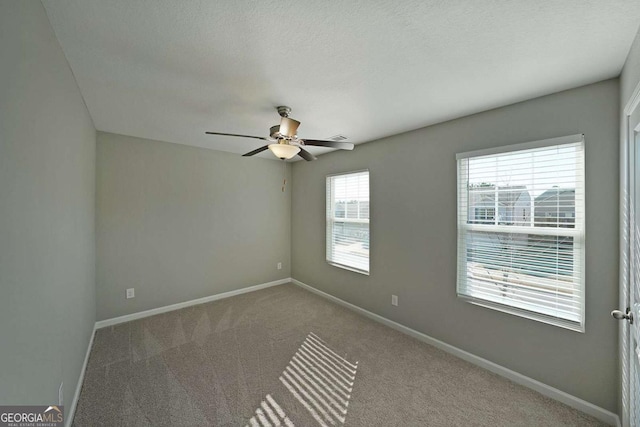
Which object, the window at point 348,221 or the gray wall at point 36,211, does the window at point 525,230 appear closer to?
the window at point 348,221

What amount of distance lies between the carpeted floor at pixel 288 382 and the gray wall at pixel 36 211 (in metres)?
0.52

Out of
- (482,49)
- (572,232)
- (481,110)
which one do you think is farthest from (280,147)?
(572,232)

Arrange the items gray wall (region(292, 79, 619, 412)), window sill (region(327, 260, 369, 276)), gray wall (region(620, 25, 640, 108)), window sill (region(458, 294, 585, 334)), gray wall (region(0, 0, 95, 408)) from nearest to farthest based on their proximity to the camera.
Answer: gray wall (region(0, 0, 95, 408)) → gray wall (region(620, 25, 640, 108)) → gray wall (region(292, 79, 619, 412)) → window sill (region(458, 294, 585, 334)) → window sill (region(327, 260, 369, 276))

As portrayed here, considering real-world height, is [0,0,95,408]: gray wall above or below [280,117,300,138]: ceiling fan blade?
below

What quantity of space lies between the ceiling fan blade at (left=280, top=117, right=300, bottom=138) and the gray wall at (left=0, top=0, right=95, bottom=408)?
54.9 inches

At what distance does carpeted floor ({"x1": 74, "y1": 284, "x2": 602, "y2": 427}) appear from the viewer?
1831mm

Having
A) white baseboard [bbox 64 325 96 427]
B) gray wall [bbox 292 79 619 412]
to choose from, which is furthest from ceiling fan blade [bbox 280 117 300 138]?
white baseboard [bbox 64 325 96 427]

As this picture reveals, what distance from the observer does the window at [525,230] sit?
1.95m

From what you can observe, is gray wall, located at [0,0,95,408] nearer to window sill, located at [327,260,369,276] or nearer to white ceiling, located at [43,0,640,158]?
white ceiling, located at [43,0,640,158]

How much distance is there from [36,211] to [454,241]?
3.12 meters

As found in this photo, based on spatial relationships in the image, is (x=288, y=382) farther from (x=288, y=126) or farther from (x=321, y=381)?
(x=288, y=126)

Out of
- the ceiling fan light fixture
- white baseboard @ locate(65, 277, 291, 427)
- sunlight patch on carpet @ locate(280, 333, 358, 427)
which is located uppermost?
the ceiling fan light fixture

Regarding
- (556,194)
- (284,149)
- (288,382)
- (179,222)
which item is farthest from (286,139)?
(179,222)

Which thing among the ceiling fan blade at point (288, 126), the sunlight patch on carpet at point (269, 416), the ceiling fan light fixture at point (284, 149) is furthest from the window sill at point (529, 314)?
the ceiling fan blade at point (288, 126)
